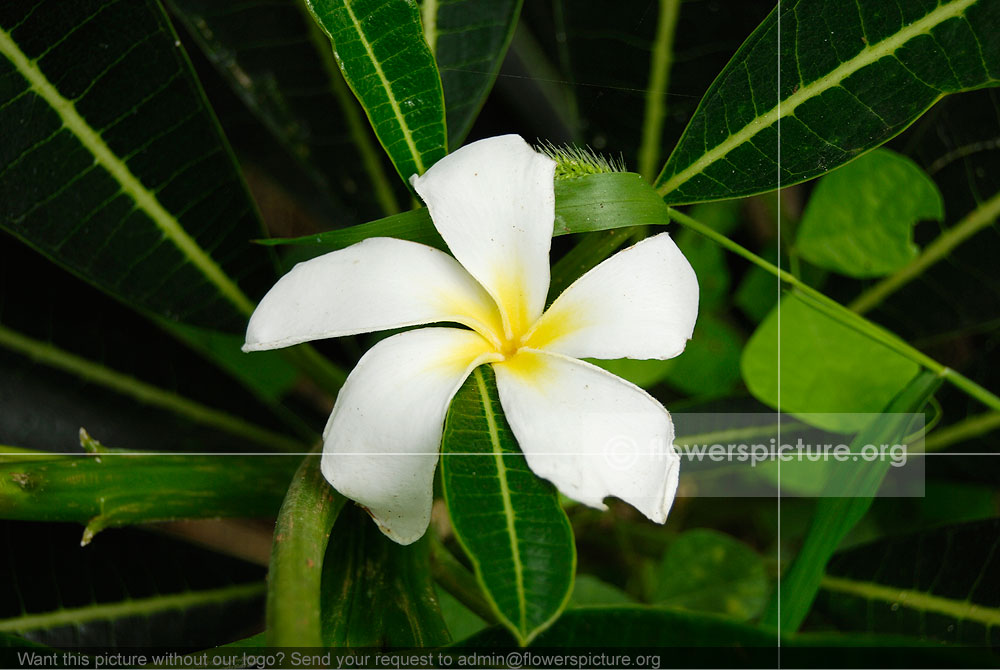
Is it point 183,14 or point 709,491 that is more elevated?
point 183,14

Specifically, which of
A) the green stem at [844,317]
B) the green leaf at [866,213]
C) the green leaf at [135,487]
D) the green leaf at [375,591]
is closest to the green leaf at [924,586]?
the green stem at [844,317]

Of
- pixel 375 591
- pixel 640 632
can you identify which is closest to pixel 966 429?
pixel 640 632

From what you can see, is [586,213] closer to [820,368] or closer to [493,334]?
[493,334]

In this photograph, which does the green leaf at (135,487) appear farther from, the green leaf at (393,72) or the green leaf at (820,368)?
the green leaf at (820,368)

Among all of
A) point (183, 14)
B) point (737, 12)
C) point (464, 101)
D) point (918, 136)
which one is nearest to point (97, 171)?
point (183, 14)

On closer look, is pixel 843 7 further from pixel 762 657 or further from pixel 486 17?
pixel 762 657

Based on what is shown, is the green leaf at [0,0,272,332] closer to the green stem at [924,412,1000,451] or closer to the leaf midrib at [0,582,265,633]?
the leaf midrib at [0,582,265,633]
